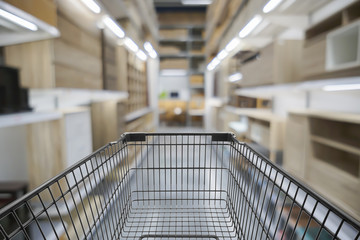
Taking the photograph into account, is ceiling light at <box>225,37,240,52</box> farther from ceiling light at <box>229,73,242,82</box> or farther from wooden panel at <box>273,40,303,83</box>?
ceiling light at <box>229,73,242,82</box>

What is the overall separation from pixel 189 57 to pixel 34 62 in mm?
5388

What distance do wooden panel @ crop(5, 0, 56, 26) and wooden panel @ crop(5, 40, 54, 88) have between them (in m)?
0.27

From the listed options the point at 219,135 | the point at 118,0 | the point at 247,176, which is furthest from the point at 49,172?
the point at 118,0

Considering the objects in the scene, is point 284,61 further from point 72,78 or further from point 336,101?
point 72,78

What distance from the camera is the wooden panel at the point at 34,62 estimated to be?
4.87 feet

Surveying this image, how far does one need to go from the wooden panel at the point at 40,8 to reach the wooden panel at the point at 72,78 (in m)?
0.37

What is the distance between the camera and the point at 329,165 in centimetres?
146

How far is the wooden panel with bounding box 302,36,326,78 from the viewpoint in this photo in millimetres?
1471

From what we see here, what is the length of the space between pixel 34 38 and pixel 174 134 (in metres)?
1.14

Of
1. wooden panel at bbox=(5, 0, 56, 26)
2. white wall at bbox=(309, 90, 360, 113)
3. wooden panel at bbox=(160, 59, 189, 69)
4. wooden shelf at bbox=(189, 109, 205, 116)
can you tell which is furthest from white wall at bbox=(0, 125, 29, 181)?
wooden shelf at bbox=(189, 109, 205, 116)

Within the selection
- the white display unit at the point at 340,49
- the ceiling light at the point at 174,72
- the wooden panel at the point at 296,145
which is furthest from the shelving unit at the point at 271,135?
the ceiling light at the point at 174,72

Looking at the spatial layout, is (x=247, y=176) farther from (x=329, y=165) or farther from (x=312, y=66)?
(x=312, y=66)

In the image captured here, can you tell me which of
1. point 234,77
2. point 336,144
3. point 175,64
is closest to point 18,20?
point 336,144

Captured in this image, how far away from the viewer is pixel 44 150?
5.35ft
